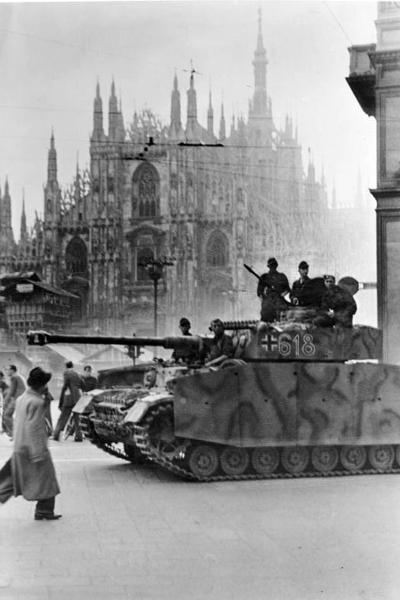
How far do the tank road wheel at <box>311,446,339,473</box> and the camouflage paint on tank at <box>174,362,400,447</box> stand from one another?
0.25m

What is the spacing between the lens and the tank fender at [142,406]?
13063 millimetres

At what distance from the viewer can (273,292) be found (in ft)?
51.7

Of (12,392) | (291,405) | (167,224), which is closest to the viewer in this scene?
(291,405)

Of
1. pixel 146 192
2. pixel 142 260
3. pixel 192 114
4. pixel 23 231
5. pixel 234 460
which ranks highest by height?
pixel 192 114

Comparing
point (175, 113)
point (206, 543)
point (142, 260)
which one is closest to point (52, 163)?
point (175, 113)

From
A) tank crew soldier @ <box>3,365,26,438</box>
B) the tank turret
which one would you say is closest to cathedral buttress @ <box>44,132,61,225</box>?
tank crew soldier @ <box>3,365,26,438</box>

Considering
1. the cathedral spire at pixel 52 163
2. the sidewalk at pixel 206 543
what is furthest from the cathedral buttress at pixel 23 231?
the sidewalk at pixel 206 543

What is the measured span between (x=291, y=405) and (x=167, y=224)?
43.3 meters

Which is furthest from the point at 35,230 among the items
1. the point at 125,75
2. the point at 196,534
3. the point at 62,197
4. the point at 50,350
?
the point at 196,534

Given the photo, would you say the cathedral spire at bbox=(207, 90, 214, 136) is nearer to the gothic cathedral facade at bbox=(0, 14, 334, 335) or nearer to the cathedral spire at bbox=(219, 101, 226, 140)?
the gothic cathedral facade at bbox=(0, 14, 334, 335)

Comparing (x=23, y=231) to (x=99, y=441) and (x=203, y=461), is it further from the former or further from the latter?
(x=203, y=461)

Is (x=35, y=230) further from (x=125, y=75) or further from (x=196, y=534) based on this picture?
(x=196, y=534)

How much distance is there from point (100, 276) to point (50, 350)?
10015 mm

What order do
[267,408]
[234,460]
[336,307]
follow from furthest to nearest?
[336,307] < [267,408] < [234,460]
